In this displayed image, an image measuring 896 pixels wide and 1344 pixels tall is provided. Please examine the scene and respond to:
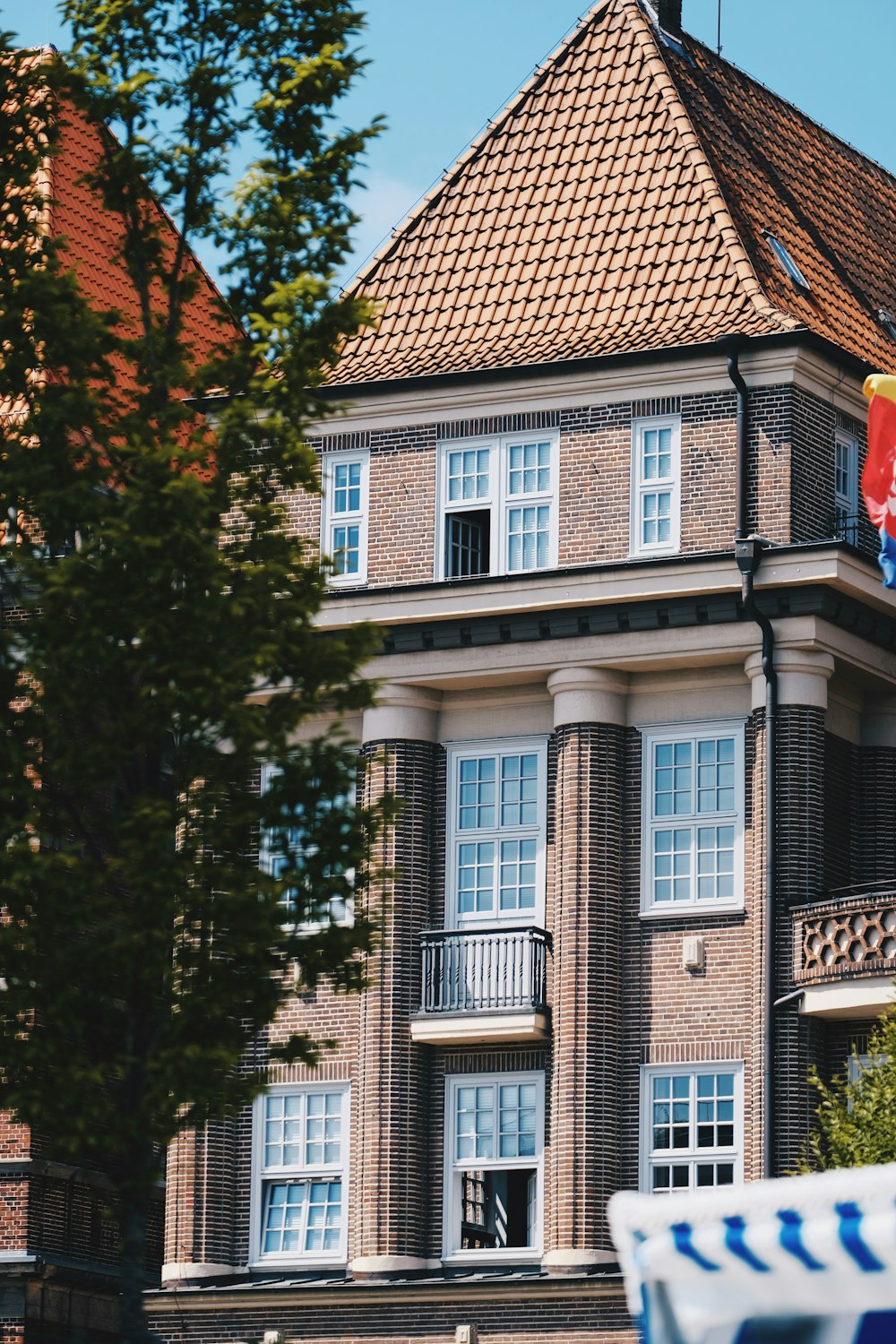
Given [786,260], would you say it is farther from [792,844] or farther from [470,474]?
[792,844]

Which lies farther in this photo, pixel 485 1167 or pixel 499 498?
pixel 499 498

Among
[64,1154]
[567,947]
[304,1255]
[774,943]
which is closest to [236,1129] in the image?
[304,1255]

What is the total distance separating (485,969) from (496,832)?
1900 millimetres

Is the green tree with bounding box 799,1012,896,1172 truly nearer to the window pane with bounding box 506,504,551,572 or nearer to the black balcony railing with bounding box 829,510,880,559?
the black balcony railing with bounding box 829,510,880,559

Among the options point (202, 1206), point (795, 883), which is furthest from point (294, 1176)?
point (795, 883)

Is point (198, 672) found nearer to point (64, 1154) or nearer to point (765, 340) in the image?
point (64, 1154)

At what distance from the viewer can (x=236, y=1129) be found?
37.0m

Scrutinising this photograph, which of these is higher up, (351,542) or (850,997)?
(351,542)

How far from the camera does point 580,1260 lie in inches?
1325

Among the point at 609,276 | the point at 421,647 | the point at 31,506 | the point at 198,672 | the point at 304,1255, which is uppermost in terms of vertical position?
the point at 609,276

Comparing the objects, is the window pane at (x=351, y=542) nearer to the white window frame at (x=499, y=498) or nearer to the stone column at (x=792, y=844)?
the white window frame at (x=499, y=498)

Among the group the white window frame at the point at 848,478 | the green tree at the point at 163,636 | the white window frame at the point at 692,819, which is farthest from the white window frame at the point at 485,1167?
the green tree at the point at 163,636

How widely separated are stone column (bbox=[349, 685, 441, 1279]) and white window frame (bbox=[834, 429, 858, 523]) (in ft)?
20.7

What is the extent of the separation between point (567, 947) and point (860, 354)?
9.81 metres
